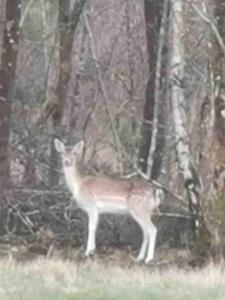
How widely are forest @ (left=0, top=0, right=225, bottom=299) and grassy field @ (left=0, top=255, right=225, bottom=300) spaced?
1.35 meters

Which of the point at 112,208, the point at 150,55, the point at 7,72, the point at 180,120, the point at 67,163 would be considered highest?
the point at 150,55

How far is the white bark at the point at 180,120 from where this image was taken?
1802 centimetres

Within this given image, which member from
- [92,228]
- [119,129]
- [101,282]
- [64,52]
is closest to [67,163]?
[92,228]

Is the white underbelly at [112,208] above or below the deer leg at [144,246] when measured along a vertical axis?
above

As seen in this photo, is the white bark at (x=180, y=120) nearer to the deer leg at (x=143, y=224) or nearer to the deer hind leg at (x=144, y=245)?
the deer hind leg at (x=144, y=245)

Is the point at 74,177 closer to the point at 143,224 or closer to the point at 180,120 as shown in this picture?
the point at 143,224

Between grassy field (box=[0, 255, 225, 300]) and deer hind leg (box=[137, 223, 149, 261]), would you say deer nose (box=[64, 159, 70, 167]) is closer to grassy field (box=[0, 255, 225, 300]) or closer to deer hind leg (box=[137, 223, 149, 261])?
deer hind leg (box=[137, 223, 149, 261])

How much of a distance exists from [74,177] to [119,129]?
25.7 feet

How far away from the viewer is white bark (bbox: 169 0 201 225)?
18016 mm

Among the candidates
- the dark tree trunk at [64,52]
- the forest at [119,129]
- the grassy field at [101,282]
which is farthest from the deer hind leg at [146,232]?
the dark tree trunk at [64,52]

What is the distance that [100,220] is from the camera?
21234mm

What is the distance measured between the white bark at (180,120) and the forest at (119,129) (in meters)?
0.02

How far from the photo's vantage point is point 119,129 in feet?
91.9

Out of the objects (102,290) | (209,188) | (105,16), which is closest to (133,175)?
(209,188)
